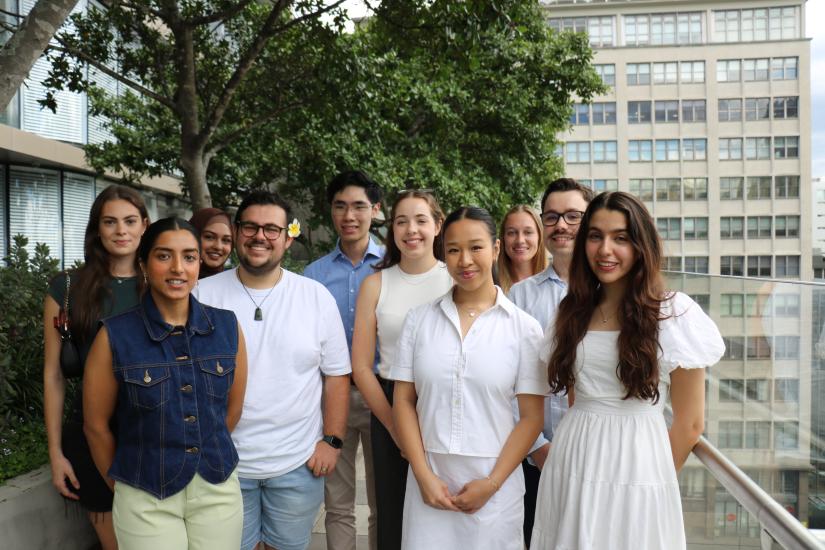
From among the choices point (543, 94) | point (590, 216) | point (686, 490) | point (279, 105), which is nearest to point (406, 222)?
point (590, 216)

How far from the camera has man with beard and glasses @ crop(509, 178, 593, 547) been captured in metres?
3.20

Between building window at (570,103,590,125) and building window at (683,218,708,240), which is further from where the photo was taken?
building window at (570,103,590,125)

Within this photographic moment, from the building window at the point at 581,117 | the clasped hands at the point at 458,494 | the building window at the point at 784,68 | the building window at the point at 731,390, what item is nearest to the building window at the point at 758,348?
the building window at the point at 731,390

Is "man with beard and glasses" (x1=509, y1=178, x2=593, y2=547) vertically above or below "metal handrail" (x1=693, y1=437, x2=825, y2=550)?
above

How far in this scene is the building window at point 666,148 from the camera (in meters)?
74.2

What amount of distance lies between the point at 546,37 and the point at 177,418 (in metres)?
15.3

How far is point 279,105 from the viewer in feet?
31.9

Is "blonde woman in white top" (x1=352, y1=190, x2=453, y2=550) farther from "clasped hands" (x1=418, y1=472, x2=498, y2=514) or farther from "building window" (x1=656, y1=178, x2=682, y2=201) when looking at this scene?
"building window" (x1=656, y1=178, x2=682, y2=201)

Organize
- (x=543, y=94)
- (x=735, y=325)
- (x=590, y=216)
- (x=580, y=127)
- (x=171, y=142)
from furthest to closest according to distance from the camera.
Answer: (x=580, y=127), (x=543, y=94), (x=171, y=142), (x=735, y=325), (x=590, y=216)

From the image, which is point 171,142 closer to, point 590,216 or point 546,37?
point 546,37

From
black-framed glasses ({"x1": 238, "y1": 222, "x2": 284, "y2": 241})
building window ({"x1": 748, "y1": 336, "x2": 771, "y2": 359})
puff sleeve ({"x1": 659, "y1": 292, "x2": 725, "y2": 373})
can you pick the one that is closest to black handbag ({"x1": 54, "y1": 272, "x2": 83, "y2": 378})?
black-framed glasses ({"x1": 238, "y1": 222, "x2": 284, "y2": 241})

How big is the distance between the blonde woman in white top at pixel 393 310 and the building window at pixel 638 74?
7964 cm

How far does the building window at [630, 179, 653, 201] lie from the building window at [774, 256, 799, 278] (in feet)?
47.5

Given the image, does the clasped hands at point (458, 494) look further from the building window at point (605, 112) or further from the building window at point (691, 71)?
the building window at point (691, 71)
